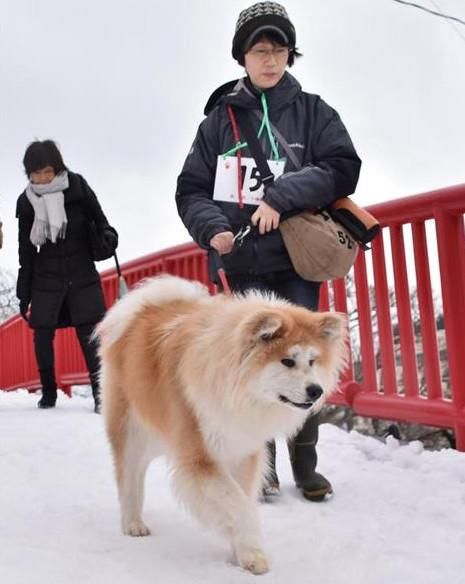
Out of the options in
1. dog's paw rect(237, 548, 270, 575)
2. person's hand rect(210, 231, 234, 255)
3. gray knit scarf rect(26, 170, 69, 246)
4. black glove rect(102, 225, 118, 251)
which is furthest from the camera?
black glove rect(102, 225, 118, 251)

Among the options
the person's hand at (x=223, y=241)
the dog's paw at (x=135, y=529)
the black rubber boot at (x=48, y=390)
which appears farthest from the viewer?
the black rubber boot at (x=48, y=390)

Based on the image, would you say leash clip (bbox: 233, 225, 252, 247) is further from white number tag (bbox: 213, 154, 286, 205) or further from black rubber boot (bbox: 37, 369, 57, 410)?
black rubber boot (bbox: 37, 369, 57, 410)

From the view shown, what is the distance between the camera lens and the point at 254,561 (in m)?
2.34

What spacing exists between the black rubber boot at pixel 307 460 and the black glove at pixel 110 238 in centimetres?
279

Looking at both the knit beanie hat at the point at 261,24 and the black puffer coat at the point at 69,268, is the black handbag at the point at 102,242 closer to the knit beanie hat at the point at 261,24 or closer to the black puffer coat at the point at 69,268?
the black puffer coat at the point at 69,268

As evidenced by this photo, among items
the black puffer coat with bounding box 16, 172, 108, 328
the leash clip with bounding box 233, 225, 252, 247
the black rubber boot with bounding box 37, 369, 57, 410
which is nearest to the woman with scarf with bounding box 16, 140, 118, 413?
the black puffer coat with bounding box 16, 172, 108, 328

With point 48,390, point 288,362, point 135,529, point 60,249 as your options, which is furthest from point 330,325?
point 48,390

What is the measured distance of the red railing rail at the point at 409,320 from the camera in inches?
154

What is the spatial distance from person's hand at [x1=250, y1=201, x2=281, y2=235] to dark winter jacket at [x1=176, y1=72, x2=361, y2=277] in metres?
0.04

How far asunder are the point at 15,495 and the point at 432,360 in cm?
239

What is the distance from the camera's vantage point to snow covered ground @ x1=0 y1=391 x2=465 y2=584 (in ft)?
7.70

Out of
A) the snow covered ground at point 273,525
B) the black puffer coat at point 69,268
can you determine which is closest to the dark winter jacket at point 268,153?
the snow covered ground at point 273,525

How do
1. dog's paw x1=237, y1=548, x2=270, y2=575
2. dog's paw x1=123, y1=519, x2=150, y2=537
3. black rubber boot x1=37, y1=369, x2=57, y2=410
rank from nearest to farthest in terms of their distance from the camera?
dog's paw x1=237, y1=548, x2=270, y2=575, dog's paw x1=123, y1=519, x2=150, y2=537, black rubber boot x1=37, y1=369, x2=57, y2=410

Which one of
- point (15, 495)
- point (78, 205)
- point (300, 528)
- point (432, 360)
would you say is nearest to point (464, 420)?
point (432, 360)
